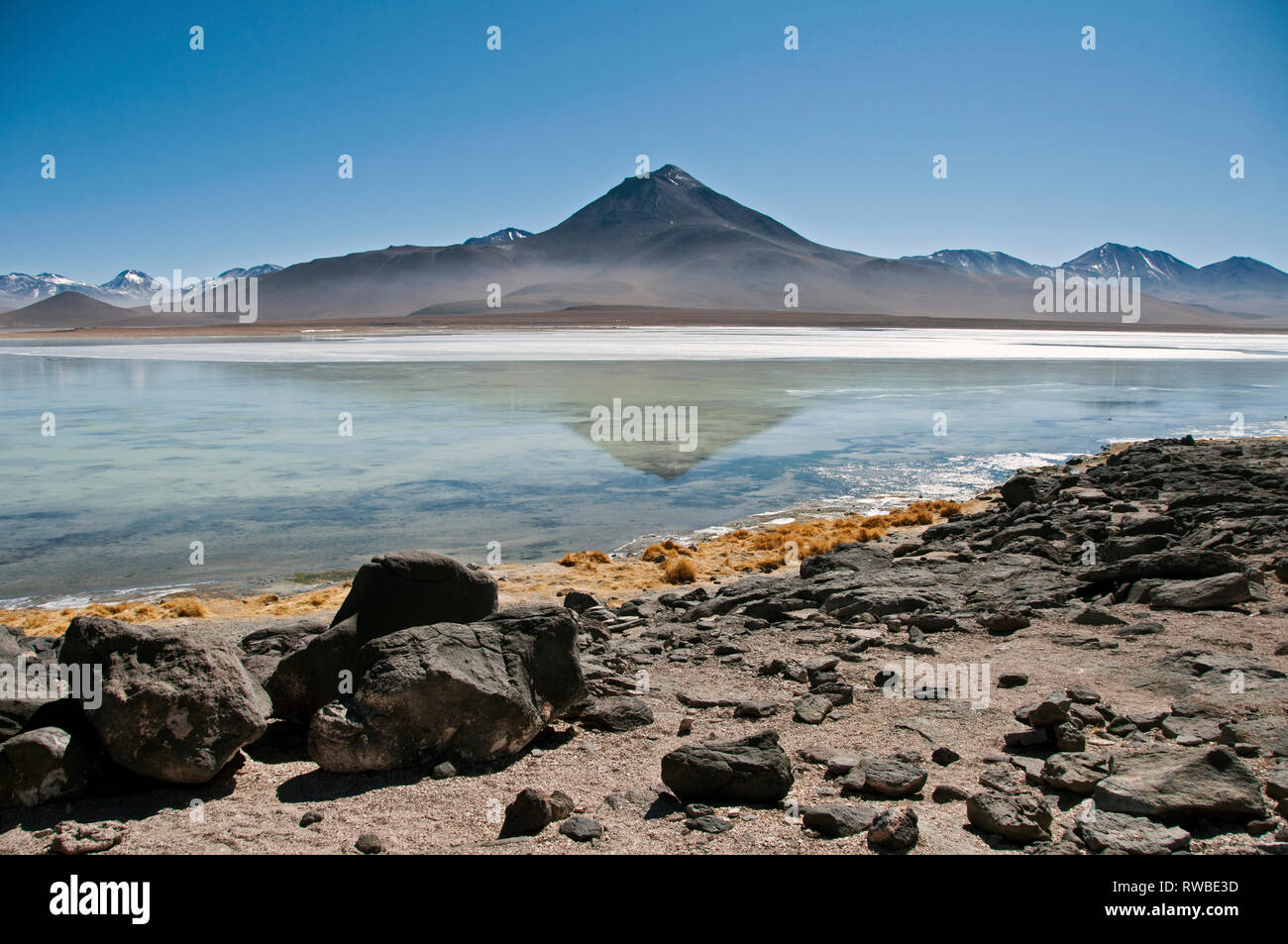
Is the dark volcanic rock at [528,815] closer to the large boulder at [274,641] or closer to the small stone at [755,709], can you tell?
the small stone at [755,709]

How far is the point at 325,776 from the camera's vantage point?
352 centimetres

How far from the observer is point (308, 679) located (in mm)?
4062

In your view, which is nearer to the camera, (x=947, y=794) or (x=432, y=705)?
(x=947, y=794)

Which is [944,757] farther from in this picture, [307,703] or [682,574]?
[682,574]

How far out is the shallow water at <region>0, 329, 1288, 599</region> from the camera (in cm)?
846

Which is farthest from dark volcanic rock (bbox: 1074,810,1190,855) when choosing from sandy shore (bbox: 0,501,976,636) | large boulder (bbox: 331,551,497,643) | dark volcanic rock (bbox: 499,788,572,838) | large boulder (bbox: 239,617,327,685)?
sandy shore (bbox: 0,501,976,636)

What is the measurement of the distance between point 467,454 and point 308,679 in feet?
28.8

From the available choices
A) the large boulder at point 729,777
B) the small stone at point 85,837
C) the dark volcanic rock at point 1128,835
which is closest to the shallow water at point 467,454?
the small stone at point 85,837

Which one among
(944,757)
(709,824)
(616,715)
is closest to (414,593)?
(616,715)

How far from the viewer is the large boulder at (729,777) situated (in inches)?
126

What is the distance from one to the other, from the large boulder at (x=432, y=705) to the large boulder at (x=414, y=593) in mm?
478
